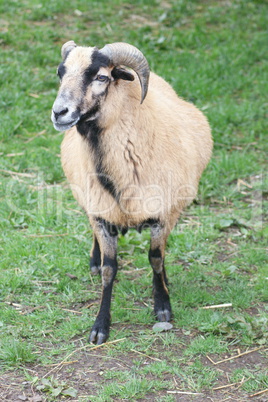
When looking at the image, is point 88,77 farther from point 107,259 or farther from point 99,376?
point 99,376

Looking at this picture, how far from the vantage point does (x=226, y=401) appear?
430 centimetres

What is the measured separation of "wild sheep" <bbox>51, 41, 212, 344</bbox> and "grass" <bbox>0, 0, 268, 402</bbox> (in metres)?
0.41

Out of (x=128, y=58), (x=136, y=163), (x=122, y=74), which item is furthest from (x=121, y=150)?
(x=128, y=58)

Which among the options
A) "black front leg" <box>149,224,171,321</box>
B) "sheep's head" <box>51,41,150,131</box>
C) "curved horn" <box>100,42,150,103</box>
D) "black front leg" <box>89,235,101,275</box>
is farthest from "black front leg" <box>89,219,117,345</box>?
"curved horn" <box>100,42,150,103</box>

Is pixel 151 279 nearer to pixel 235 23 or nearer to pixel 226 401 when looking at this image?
pixel 226 401

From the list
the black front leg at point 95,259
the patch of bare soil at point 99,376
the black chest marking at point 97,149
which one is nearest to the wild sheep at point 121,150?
the black chest marking at point 97,149

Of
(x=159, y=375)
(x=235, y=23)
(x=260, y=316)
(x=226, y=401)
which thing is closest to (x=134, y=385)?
(x=159, y=375)

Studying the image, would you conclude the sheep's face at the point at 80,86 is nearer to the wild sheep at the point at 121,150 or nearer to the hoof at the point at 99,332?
the wild sheep at the point at 121,150

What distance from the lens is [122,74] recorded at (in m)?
4.84

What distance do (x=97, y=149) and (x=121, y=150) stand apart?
198mm

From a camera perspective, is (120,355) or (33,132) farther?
(33,132)

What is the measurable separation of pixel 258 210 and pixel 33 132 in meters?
3.61

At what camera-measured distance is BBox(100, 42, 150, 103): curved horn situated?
15.6 feet

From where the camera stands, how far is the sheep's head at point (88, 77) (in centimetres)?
450
